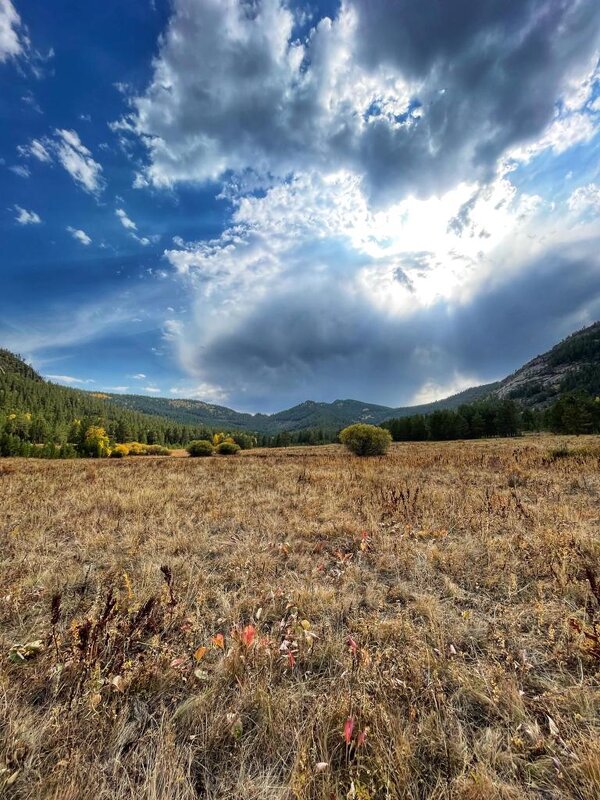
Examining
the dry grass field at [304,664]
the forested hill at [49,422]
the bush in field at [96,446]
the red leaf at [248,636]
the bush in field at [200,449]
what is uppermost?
the forested hill at [49,422]

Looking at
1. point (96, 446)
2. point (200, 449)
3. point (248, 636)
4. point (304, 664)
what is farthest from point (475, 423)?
point (96, 446)

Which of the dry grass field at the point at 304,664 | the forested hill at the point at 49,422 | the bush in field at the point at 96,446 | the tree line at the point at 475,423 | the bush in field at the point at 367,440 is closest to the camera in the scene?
the dry grass field at the point at 304,664

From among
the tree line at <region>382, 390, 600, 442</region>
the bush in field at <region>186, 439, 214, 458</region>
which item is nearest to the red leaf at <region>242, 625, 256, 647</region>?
the bush in field at <region>186, 439, 214, 458</region>

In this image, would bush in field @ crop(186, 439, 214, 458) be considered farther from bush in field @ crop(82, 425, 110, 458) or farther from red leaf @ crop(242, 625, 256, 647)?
red leaf @ crop(242, 625, 256, 647)

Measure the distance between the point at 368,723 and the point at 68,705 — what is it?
2.35m

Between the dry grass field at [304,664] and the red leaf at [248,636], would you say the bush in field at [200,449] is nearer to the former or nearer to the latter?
the dry grass field at [304,664]

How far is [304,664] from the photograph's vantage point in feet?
10.8

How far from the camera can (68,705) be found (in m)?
2.55

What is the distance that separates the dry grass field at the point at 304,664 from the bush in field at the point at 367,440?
27.7 meters

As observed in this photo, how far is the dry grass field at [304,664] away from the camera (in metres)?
2.16

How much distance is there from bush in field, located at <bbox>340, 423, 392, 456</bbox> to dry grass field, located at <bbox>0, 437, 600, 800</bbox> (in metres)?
27.7

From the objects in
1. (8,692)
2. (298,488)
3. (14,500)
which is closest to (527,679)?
(8,692)

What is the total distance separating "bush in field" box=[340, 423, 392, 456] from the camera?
3478 centimetres

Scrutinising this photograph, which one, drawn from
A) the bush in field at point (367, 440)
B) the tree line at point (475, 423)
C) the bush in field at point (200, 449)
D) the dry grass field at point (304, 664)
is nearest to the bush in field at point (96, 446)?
the bush in field at point (200, 449)
